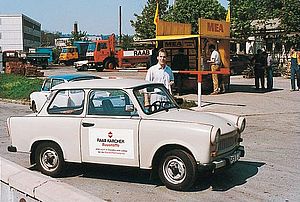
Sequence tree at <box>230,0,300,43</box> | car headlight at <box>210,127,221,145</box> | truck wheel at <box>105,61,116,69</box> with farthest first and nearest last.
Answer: truck wheel at <box>105,61,116,69</box>, tree at <box>230,0,300,43</box>, car headlight at <box>210,127,221,145</box>

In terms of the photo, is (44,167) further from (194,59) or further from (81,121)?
(194,59)

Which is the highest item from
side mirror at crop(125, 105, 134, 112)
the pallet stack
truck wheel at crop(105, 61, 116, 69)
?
truck wheel at crop(105, 61, 116, 69)

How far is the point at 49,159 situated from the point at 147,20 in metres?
52.3

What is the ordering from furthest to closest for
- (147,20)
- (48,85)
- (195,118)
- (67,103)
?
(147,20) → (48,85) → (67,103) → (195,118)

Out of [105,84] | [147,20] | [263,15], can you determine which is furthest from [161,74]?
[147,20]

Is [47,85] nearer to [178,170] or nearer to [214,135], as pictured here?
[178,170]

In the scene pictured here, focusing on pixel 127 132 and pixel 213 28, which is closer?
pixel 127 132

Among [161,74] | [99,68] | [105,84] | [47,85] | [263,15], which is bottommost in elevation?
[47,85]

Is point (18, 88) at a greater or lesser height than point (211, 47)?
lesser

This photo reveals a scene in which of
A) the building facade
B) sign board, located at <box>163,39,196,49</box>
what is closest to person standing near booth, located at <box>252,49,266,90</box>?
sign board, located at <box>163,39,196,49</box>

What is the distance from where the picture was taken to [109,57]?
46406 millimetres

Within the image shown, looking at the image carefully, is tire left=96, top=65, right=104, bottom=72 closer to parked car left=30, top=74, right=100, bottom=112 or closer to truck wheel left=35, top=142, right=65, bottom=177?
parked car left=30, top=74, right=100, bottom=112

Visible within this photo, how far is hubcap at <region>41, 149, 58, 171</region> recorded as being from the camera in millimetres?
7652

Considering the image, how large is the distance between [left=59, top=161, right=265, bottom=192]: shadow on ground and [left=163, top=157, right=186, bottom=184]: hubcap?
0.27 m
